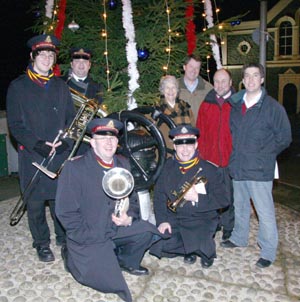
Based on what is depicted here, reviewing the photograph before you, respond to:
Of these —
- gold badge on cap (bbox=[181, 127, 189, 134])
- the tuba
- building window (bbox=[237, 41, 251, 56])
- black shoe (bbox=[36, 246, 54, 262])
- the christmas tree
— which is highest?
building window (bbox=[237, 41, 251, 56])

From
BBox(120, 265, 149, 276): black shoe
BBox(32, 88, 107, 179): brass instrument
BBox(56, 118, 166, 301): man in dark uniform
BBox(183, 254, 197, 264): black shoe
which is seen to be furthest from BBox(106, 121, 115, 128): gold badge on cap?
BBox(183, 254, 197, 264): black shoe

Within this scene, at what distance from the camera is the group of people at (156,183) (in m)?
3.31

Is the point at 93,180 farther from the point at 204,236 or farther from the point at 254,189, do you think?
the point at 254,189

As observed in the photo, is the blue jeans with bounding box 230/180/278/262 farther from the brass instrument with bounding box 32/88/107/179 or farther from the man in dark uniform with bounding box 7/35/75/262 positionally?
the man in dark uniform with bounding box 7/35/75/262

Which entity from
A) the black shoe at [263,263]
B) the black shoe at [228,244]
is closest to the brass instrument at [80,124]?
the black shoe at [228,244]

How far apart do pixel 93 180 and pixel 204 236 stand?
1325mm

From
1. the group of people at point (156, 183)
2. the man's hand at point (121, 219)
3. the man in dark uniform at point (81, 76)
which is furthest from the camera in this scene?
the man in dark uniform at point (81, 76)

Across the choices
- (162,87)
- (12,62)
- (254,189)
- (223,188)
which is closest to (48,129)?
(162,87)

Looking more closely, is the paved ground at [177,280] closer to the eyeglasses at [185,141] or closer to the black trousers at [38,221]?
the black trousers at [38,221]

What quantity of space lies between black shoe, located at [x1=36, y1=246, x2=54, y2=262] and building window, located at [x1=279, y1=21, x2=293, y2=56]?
2166cm

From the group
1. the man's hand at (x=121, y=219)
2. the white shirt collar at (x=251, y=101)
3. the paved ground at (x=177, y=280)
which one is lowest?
the paved ground at (x=177, y=280)

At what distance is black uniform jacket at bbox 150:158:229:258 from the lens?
12.6 feet

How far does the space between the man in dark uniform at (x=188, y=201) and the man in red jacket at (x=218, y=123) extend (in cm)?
27

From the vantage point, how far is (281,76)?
22.7 metres
